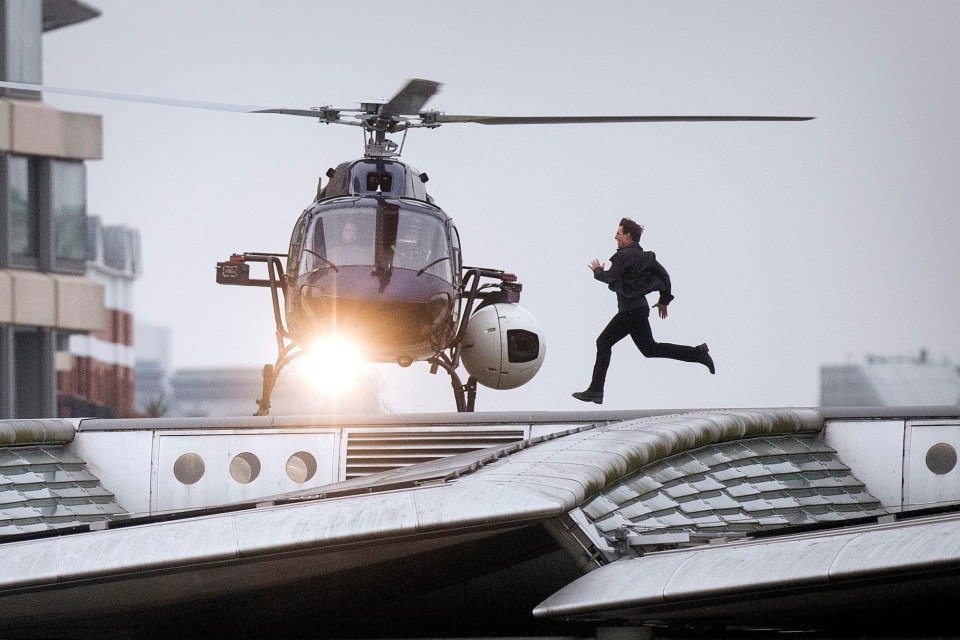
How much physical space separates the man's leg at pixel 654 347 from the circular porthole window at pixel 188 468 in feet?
15.6

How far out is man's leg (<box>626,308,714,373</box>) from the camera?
17.3 meters

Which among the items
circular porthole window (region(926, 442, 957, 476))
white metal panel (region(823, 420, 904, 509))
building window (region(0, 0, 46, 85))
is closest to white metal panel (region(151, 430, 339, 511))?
white metal panel (region(823, 420, 904, 509))

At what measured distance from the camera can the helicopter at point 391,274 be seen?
723 inches

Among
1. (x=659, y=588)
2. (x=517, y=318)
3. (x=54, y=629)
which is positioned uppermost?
(x=517, y=318)

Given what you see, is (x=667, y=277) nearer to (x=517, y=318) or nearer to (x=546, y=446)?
(x=517, y=318)

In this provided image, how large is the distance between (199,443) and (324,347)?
320cm

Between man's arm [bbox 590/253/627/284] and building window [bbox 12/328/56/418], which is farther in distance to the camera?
building window [bbox 12/328/56/418]

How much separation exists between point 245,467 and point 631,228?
4.80 meters

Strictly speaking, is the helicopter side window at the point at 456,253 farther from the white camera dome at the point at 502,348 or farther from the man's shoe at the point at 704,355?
the man's shoe at the point at 704,355

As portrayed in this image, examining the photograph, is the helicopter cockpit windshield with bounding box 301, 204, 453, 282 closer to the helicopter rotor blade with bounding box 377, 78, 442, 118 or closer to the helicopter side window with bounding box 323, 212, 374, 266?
the helicopter side window with bounding box 323, 212, 374, 266

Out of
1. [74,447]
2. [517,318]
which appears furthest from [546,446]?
[517,318]

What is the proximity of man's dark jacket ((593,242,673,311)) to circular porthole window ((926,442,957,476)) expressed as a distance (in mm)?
3394

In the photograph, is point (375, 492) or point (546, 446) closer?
point (375, 492)

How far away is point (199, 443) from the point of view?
1588 centimetres
